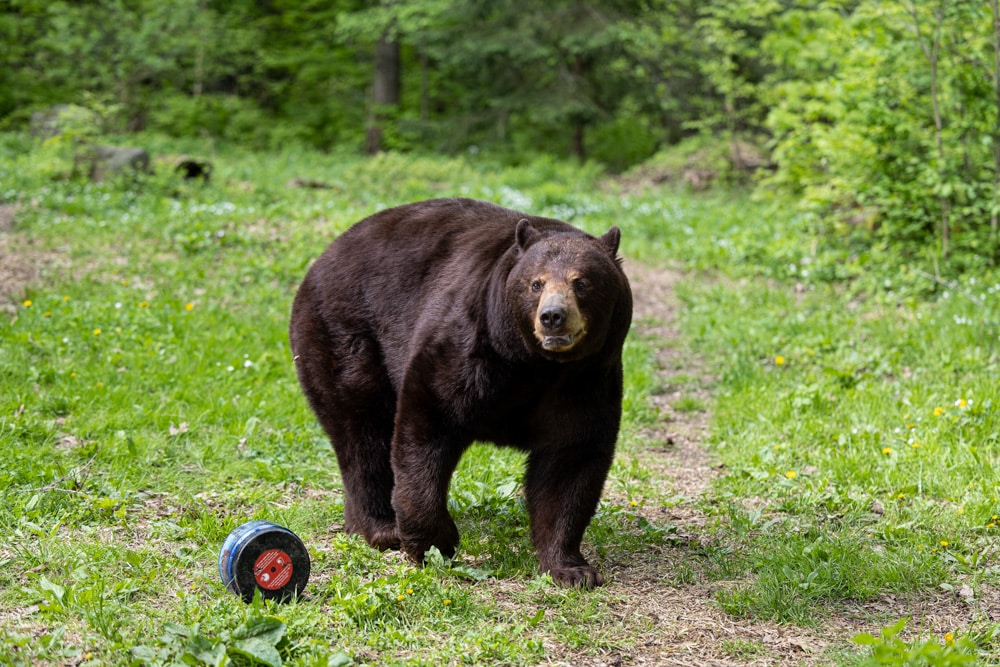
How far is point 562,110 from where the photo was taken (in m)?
20.2

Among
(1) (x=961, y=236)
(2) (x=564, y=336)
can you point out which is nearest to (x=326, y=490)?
(2) (x=564, y=336)

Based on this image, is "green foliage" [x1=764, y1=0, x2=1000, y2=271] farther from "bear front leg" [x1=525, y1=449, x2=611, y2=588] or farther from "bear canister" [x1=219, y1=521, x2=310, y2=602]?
"bear canister" [x1=219, y1=521, x2=310, y2=602]

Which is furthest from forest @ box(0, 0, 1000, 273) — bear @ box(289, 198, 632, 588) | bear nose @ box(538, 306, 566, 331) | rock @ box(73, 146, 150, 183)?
bear nose @ box(538, 306, 566, 331)

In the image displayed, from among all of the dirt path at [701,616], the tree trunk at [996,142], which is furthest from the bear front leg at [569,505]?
the tree trunk at [996,142]

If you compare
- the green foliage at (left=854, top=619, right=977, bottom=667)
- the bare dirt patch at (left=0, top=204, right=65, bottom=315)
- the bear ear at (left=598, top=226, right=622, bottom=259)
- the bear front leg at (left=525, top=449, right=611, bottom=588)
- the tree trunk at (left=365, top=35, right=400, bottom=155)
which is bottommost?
the tree trunk at (left=365, top=35, right=400, bottom=155)

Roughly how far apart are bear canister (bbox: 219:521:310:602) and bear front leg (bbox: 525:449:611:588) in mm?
1167

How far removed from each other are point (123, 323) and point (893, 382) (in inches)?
231

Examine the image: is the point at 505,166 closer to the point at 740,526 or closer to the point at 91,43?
the point at 91,43

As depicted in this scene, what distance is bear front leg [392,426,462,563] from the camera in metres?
4.52

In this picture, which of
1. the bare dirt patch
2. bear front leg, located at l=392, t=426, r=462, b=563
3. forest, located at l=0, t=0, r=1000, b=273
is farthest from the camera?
forest, located at l=0, t=0, r=1000, b=273

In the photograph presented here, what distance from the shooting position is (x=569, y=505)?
4.57 meters

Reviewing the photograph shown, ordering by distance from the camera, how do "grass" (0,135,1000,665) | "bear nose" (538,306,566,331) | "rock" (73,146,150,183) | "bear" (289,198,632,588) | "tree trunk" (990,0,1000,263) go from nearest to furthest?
"grass" (0,135,1000,665)
"bear nose" (538,306,566,331)
"bear" (289,198,632,588)
"tree trunk" (990,0,1000,263)
"rock" (73,146,150,183)

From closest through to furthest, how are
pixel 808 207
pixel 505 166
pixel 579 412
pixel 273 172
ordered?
pixel 579 412, pixel 808 207, pixel 273 172, pixel 505 166

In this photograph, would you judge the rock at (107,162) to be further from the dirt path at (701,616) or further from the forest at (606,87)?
the dirt path at (701,616)
